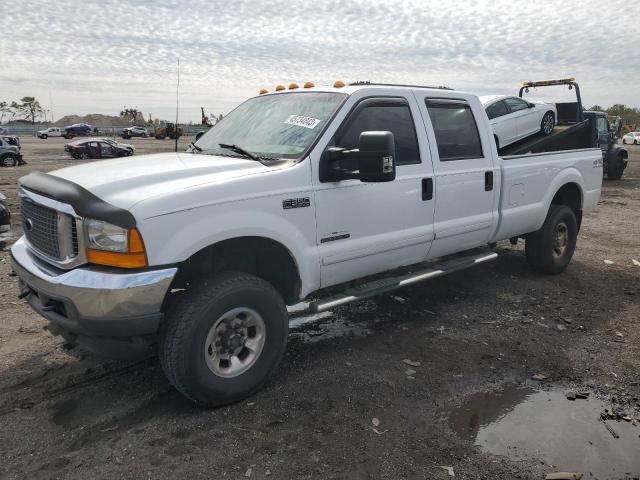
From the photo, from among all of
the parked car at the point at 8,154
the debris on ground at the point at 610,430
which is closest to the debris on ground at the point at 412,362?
the debris on ground at the point at 610,430

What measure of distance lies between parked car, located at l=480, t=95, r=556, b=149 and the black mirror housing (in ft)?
13.7

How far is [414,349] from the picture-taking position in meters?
4.24

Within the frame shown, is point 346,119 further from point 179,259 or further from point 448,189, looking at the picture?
point 179,259

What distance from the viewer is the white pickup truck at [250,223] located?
112 inches

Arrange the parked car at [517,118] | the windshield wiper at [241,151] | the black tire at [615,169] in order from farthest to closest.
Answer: the black tire at [615,169] < the parked car at [517,118] < the windshield wiper at [241,151]

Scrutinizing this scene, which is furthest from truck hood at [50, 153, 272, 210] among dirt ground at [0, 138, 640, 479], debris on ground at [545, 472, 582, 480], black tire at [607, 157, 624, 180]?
black tire at [607, 157, 624, 180]

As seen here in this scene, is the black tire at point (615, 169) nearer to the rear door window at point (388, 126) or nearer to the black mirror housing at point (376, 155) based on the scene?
the rear door window at point (388, 126)

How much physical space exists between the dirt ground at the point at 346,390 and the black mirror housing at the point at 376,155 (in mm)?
1461

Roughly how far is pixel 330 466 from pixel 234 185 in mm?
1680

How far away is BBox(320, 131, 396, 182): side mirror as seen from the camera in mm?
3232

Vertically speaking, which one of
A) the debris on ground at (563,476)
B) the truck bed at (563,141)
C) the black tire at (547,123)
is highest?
the black tire at (547,123)

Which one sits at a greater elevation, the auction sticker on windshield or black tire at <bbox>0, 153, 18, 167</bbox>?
the auction sticker on windshield

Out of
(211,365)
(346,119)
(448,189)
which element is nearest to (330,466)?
(211,365)

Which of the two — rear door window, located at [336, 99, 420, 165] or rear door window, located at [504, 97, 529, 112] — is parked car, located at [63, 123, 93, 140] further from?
rear door window, located at [336, 99, 420, 165]
